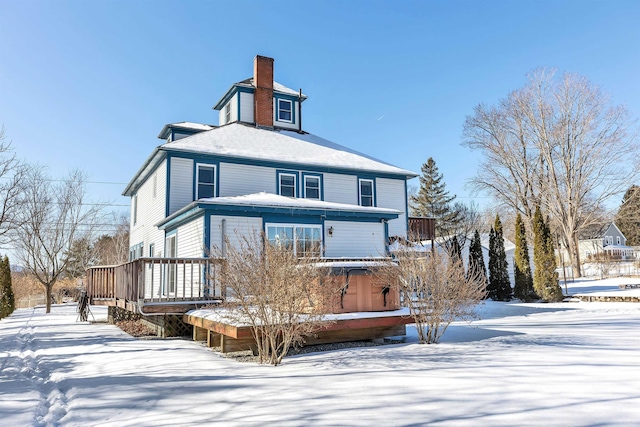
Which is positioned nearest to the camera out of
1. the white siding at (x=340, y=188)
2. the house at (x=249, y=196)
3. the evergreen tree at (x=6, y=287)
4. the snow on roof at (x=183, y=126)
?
the house at (x=249, y=196)

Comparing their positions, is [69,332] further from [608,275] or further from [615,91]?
[615,91]

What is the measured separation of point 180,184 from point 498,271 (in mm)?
16680

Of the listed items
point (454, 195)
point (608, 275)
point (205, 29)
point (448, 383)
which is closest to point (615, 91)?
point (608, 275)

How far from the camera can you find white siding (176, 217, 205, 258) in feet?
41.7

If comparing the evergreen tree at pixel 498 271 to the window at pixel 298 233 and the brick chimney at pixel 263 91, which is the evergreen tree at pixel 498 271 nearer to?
the window at pixel 298 233

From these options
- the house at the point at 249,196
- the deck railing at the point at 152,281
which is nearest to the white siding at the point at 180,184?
the house at the point at 249,196

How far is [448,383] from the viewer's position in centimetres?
527

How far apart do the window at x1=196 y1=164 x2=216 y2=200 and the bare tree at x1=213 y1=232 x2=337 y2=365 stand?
8.47 metres

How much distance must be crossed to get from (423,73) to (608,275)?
Result: 826 inches

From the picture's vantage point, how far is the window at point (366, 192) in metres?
18.5

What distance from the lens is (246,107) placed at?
20.5m

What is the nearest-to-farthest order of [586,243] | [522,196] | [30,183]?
1. [30,183]
2. [522,196]
3. [586,243]

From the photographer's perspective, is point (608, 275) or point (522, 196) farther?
point (522, 196)

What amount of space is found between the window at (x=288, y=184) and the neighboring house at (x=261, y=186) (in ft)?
0.13
